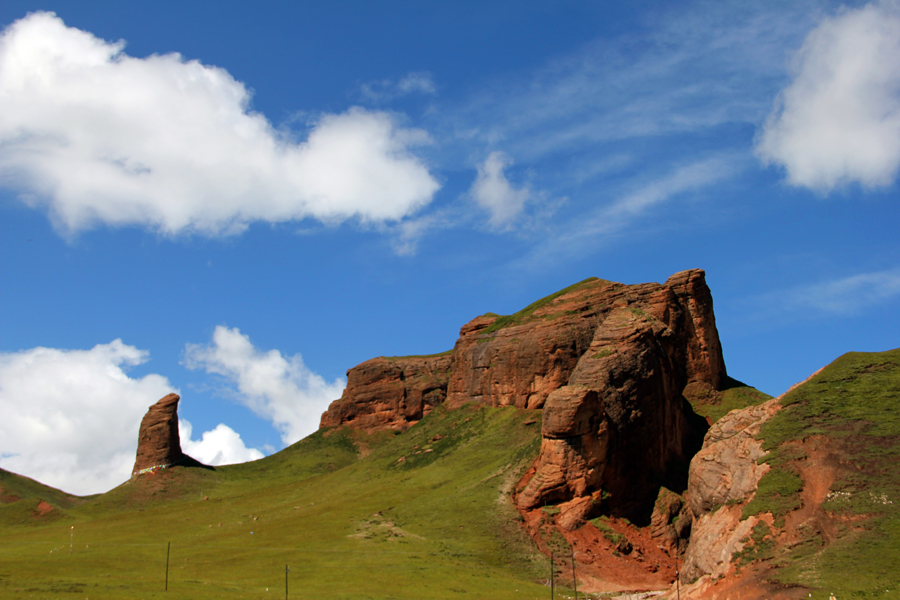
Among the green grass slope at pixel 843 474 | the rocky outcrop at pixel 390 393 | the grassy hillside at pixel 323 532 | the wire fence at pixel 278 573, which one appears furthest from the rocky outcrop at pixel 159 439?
the green grass slope at pixel 843 474

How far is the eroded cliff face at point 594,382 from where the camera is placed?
6950 centimetres

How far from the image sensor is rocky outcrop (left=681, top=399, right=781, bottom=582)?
4375 centimetres

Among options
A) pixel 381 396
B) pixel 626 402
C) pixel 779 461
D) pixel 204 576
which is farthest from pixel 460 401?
pixel 779 461

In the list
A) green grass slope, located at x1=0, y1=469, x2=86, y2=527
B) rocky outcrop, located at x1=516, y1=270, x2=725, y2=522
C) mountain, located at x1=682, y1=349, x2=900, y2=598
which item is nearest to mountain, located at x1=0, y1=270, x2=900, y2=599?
mountain, located at x1=682, y1=349, x2=900, y2=598

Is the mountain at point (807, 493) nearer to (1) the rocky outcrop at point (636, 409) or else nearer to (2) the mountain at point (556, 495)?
(2) the mountain at point (556, 495)

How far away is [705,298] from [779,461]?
2175 inches

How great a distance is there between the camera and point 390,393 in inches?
5659

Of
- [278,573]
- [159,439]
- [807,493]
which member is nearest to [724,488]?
[807,493]

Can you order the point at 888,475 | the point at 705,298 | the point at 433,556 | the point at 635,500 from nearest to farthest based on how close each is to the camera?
the point at 888,475
the point at 433,556
the point at 635,500
the point at 705,298

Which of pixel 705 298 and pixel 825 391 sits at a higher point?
pixel 705 298

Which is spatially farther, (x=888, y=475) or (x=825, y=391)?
(x=825, y=391)

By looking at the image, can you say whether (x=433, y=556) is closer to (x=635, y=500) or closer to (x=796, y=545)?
(x=635, y=500)

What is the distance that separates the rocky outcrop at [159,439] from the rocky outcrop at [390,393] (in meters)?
31.2

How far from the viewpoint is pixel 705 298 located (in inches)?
3883
